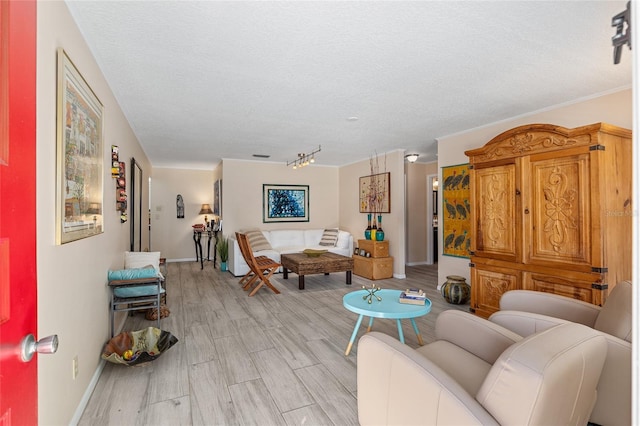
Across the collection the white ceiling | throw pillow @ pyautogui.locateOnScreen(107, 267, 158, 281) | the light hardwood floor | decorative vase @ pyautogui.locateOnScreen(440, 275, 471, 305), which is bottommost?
the light hardwood floor

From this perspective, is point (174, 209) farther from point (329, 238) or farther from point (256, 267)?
point (256, 267)

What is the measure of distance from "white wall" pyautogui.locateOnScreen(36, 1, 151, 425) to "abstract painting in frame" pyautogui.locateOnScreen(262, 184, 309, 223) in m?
4.47

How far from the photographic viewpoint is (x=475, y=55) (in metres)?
2.33

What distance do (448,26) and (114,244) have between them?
3401mm

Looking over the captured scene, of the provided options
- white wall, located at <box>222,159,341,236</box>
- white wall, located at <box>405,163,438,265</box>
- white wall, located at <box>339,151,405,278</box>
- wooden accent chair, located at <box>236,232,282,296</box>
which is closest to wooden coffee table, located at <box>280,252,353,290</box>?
wooden accent chair, located at <box>236,232,282,296</box>

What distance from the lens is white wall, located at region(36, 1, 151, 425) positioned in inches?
56.0

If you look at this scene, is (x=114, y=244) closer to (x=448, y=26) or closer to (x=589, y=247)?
(x=448, y=26)

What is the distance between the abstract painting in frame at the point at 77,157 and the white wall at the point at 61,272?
55 millimetres

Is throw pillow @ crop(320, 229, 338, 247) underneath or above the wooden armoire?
underneath

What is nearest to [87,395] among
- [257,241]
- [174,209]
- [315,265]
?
[315,265]

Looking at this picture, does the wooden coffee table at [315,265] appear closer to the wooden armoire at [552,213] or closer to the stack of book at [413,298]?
the wooden armoire at [552,213]

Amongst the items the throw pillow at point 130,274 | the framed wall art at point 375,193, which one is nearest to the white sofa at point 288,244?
the framed wall art at point 375,193

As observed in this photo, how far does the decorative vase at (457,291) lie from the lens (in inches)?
163

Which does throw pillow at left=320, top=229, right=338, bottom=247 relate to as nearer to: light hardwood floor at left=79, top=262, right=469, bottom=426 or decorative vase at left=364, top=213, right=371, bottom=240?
decorative vase at left=364, top=213, right=371, bottom=240
